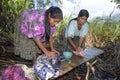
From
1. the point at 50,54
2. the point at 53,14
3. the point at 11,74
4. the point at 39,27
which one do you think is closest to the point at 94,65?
the point at 50,54

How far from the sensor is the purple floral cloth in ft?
14.6

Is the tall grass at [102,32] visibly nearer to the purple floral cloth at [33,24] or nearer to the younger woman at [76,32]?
the younger woman at [76,32]

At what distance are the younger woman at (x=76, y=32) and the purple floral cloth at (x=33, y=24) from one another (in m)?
1.18

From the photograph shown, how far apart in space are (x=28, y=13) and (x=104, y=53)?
6.54 ft

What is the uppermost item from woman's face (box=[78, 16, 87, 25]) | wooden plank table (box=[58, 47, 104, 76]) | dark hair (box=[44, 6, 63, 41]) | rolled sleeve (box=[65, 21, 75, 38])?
dark hair (box=[44, 6, 63, 41])

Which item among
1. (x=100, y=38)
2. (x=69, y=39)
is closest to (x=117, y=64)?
(x=69, y=39)

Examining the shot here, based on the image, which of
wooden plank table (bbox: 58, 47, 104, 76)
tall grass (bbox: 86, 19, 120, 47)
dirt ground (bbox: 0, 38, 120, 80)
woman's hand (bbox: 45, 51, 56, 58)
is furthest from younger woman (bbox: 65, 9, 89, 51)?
tall grass (bbox: 86, 19, 120, 47)

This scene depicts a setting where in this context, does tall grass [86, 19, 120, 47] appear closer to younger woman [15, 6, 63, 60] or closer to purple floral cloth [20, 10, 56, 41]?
younger woman [15, 6, 63, 60]

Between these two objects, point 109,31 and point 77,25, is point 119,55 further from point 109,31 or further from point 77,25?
point 109,31

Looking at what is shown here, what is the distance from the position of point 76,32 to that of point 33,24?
1.75 metres

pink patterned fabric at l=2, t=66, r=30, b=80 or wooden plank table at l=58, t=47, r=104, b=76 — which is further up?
pink patterned fabric at l=2, t=66, r=30, b=80

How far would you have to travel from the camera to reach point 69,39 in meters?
5.86

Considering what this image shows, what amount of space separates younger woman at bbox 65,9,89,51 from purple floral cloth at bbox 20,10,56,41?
1.18m

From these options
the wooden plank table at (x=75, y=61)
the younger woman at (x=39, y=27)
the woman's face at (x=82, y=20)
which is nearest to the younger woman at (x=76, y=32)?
the woman's face at (x=82, y=20)
